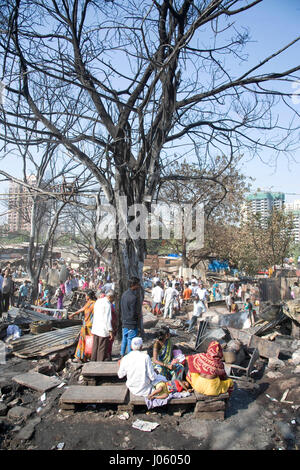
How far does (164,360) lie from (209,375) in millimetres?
1341

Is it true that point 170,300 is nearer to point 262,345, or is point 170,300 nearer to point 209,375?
point 262,345

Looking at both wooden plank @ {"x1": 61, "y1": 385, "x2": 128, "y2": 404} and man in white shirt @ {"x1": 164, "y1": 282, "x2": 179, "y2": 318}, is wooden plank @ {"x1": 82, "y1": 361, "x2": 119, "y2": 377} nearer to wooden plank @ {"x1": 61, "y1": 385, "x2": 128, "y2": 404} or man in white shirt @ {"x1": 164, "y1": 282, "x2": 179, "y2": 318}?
wooden plank @ {"x1": 61, "y1": 385, "x2": 128, "y2": 404}

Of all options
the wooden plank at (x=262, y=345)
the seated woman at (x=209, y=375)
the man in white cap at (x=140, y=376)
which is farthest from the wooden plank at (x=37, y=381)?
the wooden plank at (x=262, y=345)

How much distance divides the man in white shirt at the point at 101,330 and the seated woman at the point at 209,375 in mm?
1804

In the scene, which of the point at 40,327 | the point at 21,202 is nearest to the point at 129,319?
the point at 40,327

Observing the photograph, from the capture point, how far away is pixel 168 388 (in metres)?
4.83

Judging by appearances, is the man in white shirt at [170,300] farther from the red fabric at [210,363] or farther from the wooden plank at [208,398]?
the wooden plank at [208,398]

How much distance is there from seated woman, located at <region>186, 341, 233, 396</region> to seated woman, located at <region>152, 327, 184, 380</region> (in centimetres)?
40

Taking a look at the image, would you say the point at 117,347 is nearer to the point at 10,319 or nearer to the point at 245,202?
the point at 10,319

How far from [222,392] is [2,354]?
4.70m

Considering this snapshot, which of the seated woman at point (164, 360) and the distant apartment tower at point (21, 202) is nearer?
the seated woman at point (164, 360)

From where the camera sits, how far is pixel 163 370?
535 cm

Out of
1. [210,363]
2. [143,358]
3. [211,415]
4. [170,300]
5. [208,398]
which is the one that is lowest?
[211,415]

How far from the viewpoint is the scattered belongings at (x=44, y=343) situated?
7047 mm
